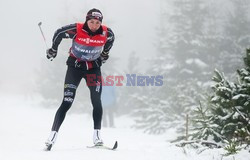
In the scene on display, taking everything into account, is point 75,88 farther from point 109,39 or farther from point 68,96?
point 109,39

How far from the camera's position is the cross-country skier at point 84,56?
209 inches

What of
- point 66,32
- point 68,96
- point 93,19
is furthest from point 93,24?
point 68,96

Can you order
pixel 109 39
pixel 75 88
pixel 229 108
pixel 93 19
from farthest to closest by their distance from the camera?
pixel 109 39 → pixel 75 88 → pixel 93 19 → pixel 229 108

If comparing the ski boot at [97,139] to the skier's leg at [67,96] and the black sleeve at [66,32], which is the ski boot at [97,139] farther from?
the black sleeve at [66,32]

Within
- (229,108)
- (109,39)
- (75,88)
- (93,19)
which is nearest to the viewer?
(229,108)

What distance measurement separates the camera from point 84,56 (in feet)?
17.9

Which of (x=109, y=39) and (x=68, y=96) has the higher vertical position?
(x=109, y=39)

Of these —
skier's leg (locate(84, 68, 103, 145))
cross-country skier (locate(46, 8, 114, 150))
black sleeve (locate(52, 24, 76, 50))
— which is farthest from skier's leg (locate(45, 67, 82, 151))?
black sleeve (locate(52, 24, 76, 50))

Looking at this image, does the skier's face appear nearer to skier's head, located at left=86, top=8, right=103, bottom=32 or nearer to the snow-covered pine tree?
skier's head, located at left=86, top=8, right=103, bottom=32

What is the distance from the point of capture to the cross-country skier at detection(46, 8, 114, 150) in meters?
5.31

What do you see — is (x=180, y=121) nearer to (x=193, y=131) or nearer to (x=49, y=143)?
(x=193, y=131)

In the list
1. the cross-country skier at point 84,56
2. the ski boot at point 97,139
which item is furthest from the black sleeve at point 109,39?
the ski boot at point 97,139

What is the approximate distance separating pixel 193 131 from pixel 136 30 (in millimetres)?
189223

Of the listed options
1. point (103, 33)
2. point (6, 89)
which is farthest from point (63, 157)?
point (6, 89)
